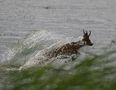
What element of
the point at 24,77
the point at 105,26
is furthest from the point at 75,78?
the point at 105,26

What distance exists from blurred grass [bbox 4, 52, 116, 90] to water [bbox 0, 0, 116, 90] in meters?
8.27

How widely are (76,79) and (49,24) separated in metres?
20.0

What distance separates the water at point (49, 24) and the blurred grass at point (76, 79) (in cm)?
827

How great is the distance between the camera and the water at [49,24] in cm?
1409

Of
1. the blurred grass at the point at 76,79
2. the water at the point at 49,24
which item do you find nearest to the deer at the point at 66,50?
the water at the point at 49,24

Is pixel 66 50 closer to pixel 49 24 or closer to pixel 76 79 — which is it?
pixel 76 79

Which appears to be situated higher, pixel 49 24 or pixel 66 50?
pixel 66 50

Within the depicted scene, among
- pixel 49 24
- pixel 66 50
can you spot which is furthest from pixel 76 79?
pixel 49 24

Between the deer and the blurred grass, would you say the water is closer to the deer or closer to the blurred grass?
the deer

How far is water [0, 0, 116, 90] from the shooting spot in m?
14.1

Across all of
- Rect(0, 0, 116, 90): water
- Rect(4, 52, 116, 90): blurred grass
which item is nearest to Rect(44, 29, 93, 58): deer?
Rect(0, 0, 116, 90): water

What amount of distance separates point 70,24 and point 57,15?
357 centimetres

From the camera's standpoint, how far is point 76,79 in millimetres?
3408

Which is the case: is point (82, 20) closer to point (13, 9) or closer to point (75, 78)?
point (13, 9)
